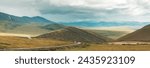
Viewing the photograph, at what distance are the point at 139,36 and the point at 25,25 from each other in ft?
11.8

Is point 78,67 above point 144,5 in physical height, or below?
below

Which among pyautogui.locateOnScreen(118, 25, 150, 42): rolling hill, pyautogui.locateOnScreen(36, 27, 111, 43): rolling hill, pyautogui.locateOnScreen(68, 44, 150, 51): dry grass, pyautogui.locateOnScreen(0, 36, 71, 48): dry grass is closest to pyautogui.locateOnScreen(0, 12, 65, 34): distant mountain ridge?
pyautogui.locateOnScreen(36, 27, 111, 43): rolling hill

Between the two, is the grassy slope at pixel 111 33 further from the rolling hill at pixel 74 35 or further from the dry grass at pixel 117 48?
the dry grass at pixel 117 48

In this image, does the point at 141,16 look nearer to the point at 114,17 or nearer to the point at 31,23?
the point at 114,17

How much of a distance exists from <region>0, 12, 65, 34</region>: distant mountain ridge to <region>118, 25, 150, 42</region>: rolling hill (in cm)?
204

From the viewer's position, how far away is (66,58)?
3055 cm

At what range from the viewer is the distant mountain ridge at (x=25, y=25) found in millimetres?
31062

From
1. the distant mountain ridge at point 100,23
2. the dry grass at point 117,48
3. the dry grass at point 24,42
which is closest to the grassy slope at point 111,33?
the distant mountain ridge at point 100,23

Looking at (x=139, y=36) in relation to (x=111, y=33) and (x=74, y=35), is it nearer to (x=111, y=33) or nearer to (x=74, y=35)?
(x=111, y=33)

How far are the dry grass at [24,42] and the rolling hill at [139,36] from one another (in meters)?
1.95

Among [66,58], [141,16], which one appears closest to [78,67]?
[66,58]

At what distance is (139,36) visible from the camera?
31000mm

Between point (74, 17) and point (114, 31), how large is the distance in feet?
4.35

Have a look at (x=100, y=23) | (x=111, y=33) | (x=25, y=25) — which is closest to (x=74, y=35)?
(x=100, y=23)
